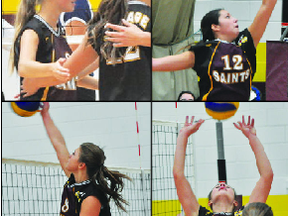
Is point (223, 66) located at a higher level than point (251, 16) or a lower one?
lower

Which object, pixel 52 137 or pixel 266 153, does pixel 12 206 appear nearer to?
pixel 52 137

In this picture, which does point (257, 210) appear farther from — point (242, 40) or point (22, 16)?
point (22, 16)

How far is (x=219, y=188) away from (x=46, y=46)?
1.48 m

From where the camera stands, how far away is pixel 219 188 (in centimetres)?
354

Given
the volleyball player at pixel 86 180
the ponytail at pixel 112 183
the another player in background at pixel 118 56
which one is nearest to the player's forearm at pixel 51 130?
the volleyball player at pixel 86 180

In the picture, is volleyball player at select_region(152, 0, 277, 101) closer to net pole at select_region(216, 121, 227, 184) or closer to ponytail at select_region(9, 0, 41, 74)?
net pole at select_region(216, 121, 227, 184)

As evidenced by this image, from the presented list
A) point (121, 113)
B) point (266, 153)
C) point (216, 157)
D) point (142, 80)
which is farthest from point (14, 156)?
point (266, 153)

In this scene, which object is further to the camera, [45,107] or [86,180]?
[45,107]

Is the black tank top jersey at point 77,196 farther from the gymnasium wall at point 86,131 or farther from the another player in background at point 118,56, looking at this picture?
the another player in background at point 118,56

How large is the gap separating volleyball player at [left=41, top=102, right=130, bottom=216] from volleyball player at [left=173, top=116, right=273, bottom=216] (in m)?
0.38

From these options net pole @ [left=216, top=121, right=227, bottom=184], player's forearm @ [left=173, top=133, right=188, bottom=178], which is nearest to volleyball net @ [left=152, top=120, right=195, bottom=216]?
player's forearm @ [left=173, top=133, right=188, bottom=178]

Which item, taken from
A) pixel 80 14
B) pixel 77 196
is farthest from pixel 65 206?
pixel 80 14

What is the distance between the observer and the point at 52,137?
3.62 m

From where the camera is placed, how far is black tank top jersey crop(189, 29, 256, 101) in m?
3.50
